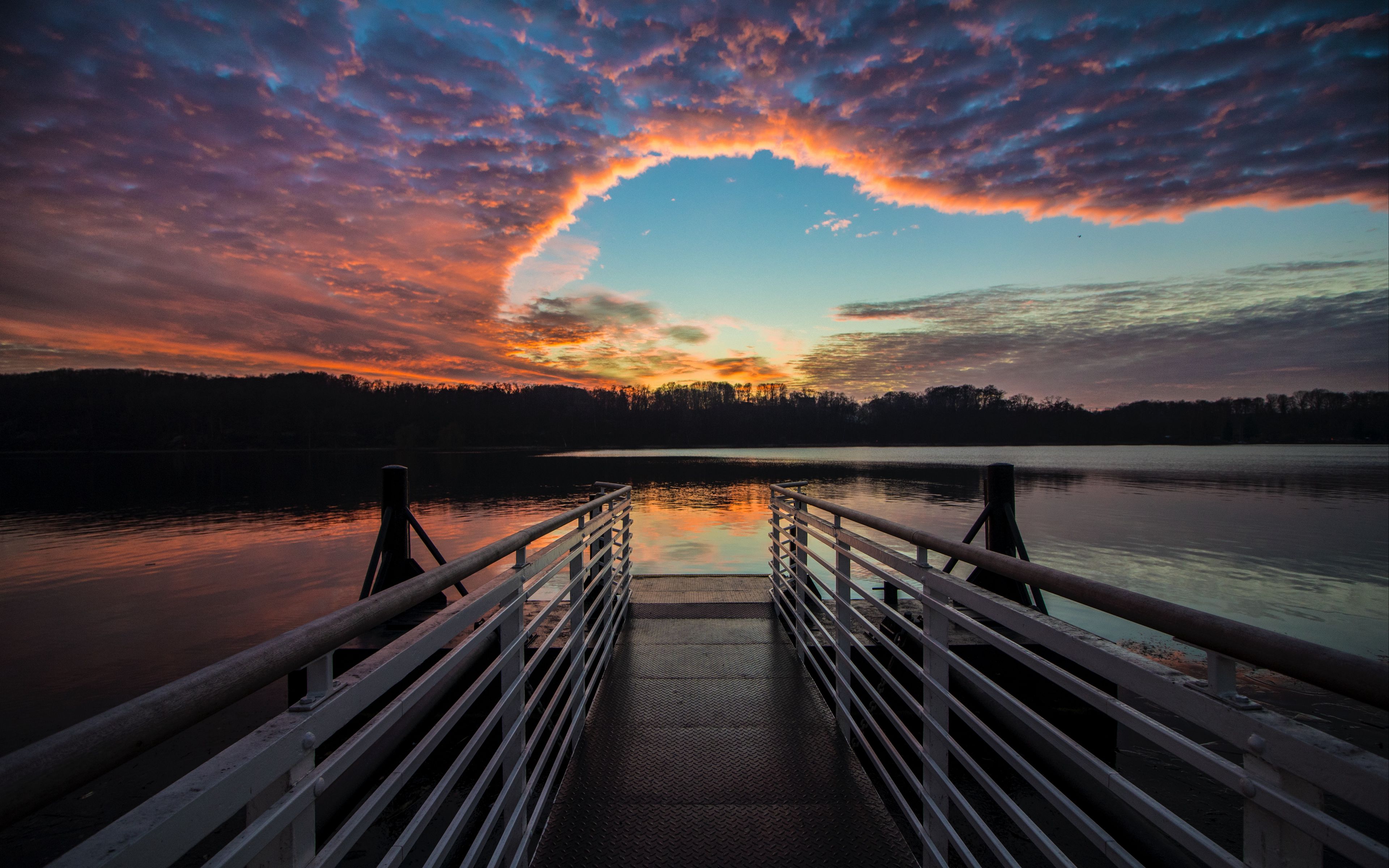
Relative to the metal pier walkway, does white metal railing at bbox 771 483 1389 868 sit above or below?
above

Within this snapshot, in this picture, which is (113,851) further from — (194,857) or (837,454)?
(837,454)

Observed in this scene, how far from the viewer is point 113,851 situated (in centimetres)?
69

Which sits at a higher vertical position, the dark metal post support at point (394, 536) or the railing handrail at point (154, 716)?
the railing handrail at point (154, 716)

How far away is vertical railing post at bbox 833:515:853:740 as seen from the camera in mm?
3195

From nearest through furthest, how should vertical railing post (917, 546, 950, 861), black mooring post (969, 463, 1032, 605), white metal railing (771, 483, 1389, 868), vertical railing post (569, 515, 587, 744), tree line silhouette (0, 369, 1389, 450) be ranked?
white metal railing (771, 483, 1389, 868), vertical railing post (917, 546, 950, 861), vertical railing post (569, 515, 587, 744), black mooring post (969, 463, 1032, 605), tree line silhouette (0, 369, 1389, 450)

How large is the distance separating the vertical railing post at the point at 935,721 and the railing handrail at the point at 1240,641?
55cm

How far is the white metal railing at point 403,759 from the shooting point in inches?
31.0

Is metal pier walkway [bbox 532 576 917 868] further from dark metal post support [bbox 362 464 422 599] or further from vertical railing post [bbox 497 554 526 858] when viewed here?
dark metal post support [bbox 362 464 422 599]

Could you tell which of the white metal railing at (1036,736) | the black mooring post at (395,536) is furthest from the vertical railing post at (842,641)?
the black mooring post at (395,536)

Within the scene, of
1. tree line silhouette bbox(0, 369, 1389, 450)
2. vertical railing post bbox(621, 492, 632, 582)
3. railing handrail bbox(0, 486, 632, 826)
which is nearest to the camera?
railing handrail bbox(0, 486, 632, 826)

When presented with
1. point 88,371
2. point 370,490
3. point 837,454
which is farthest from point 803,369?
point 88,371

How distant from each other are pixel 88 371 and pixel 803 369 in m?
103

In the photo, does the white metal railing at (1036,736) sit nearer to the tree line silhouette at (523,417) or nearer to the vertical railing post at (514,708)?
the vertical railing post at (514,708)

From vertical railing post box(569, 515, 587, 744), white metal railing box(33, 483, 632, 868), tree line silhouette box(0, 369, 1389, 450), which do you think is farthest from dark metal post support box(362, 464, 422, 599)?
tree line silhouette box(0, 369, 1389, 450)
